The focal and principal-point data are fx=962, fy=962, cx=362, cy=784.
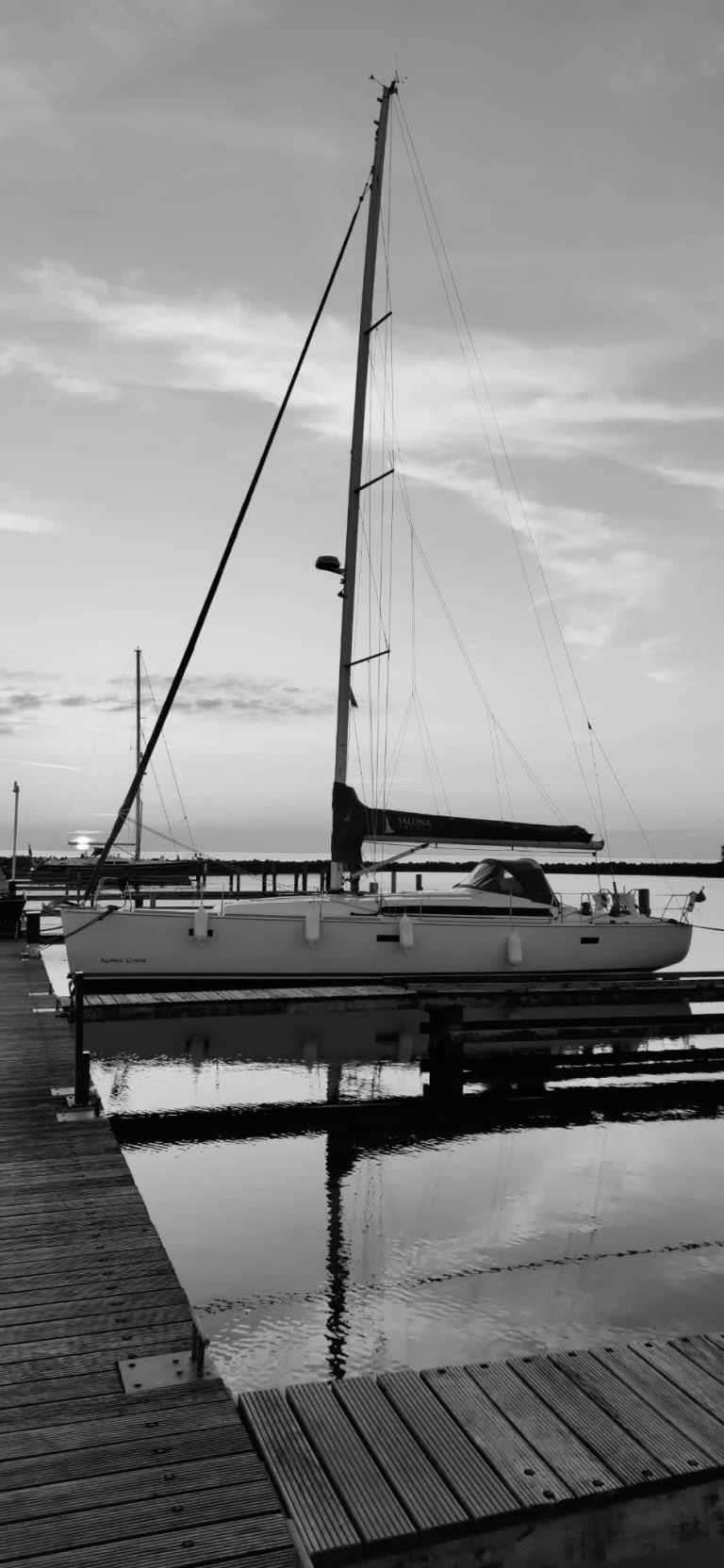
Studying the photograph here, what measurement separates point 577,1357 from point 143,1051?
40.6 ft

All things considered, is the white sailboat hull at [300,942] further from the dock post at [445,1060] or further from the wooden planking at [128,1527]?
the wooden planking at [128,1527]

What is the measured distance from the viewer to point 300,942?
17.7 m

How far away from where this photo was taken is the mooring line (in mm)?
7035

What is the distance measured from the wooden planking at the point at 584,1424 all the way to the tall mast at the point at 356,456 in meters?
14.2

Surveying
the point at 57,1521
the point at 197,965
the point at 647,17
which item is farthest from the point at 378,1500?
the point at 647,17

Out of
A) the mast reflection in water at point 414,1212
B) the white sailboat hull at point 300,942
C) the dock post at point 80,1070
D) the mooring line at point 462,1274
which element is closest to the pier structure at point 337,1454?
the mast reflection in water at point 414,1212

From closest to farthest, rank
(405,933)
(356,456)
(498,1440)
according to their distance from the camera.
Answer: (498,1440) → (405,933) → (356,456)

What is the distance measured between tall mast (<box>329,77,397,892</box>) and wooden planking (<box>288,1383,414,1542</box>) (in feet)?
47.2

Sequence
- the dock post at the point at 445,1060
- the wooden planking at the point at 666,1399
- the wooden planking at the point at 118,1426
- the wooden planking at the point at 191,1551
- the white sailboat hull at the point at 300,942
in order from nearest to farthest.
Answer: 1. the wooden planking at the point at 191,1551
2. the wooden planking at the point at 118,1426
3. the wooden planking at the point at 666,1399
4. the dock post at the point at 445,1060
5. the white sailboat hull at the point at 300,942

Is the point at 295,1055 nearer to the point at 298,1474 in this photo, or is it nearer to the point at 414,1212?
the point at 414,1212

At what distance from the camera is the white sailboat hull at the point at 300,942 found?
57.1 ft

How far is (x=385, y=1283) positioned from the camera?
7.40 meters

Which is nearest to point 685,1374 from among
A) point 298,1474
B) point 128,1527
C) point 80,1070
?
point 298,1474

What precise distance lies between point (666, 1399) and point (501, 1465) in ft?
3.29
